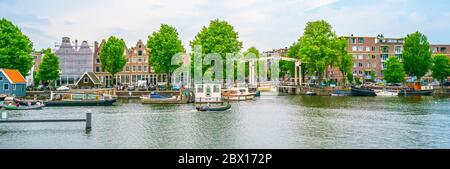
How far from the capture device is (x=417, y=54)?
100625mm

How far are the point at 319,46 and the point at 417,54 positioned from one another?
3174 cm

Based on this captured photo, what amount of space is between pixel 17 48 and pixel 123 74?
3271 cm

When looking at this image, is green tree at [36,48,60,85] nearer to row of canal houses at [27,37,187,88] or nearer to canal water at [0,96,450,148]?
row of canal houses at [27,37,187,88]

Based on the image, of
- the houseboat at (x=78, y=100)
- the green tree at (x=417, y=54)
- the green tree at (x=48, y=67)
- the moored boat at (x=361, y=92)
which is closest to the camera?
the houseboat at (x=78, y=100)

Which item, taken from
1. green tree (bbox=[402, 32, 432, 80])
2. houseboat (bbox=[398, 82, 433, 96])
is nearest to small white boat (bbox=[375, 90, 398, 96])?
houseboat (bbox=[398, 82, 433, 96])

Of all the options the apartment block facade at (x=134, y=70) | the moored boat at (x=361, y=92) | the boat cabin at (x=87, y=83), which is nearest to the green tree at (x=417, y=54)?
the moored boat at (x=361, y=92)

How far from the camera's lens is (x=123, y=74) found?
102 meters

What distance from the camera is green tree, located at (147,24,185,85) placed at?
7669cm

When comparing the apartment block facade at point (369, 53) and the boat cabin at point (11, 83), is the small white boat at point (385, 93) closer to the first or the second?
the apartment block facade at point (369, 53)

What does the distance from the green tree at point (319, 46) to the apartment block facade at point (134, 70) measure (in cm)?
3954

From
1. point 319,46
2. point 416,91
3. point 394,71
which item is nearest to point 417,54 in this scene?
point 394,71

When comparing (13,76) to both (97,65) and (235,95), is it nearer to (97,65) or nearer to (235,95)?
(97,65)

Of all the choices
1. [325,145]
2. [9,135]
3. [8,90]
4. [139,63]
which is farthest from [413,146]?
[139,63]

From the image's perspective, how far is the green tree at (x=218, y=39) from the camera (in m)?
71.2
